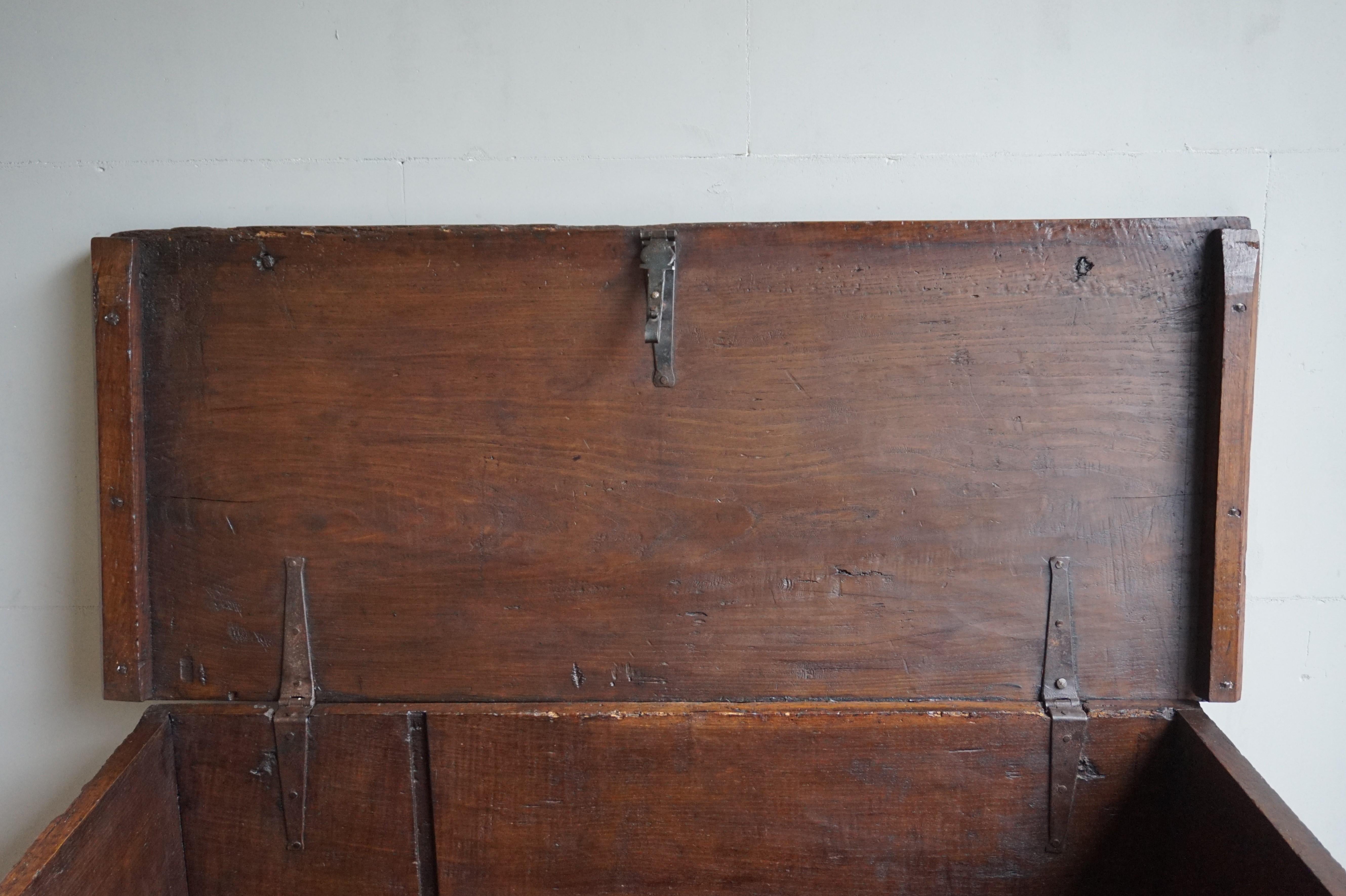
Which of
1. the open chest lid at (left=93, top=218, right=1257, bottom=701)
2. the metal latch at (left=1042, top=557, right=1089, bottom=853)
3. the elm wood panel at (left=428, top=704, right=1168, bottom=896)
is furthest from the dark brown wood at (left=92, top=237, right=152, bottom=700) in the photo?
the metal latch at (left=1042, top=557, right=1089, bottom=853)

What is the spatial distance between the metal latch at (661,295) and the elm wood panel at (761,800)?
0.44m

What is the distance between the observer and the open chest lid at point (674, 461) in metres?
0.94

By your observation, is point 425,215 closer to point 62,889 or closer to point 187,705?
point 187,705

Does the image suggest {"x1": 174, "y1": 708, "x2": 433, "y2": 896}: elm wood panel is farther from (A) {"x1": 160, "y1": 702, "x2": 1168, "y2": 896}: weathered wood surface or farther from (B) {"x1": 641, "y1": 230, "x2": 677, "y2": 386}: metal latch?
(B) {"x1": 641, "y1": 230, "x2": 677, "y2": 386}: metal latch

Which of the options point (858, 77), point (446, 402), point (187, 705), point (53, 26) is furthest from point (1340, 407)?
point (53, 26)

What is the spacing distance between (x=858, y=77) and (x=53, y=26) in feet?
3.38

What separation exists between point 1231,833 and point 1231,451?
0.43m

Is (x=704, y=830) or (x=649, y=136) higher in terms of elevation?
(x=649, y=136)

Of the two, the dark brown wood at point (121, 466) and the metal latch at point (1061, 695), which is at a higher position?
the dark brown wood at point (121, 466)

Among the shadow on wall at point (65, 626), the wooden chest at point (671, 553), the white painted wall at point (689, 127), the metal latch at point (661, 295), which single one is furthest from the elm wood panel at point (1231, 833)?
the shadow on wall at point (65, 626)

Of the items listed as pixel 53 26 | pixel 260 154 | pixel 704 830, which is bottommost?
pixel 704 830

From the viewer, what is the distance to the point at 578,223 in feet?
3.32

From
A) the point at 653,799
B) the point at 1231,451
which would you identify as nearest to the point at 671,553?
the point at 653,799

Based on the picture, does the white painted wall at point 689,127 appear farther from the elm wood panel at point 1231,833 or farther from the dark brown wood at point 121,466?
the elm wood panel at point 1231,833
